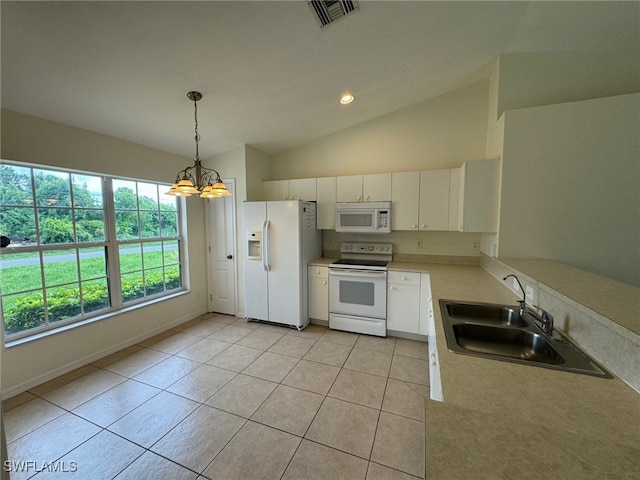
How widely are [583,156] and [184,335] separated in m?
4.59

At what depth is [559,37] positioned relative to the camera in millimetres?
2205

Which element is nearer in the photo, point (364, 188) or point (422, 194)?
point (422, 194)

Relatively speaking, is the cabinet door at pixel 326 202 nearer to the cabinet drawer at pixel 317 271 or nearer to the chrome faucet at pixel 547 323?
the cabinet drawer at pixel 317 271

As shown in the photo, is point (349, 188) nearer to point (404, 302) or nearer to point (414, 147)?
point (414, 147)

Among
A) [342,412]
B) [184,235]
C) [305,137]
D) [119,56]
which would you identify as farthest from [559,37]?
[184,235]

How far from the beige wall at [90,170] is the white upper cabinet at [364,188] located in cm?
228

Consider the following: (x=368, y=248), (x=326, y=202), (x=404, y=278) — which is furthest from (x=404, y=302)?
(x=326, y=202)

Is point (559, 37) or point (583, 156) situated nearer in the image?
point (583, 156)

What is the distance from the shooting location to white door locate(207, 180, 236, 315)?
3958 mm

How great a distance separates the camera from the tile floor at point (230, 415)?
5.29 ft

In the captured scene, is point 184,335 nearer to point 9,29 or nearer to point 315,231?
point 315,231

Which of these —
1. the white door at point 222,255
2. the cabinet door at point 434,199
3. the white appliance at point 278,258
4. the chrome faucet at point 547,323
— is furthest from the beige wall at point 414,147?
the chrome faucet at point 547,323

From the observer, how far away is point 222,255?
4.07 meters

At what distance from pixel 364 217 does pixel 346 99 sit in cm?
144
